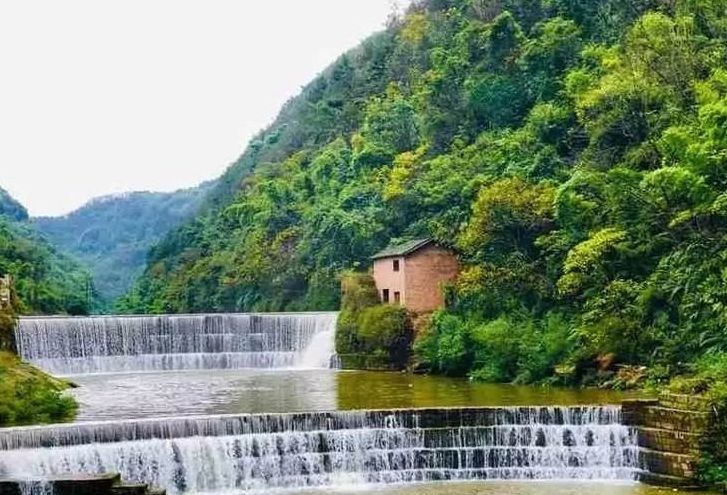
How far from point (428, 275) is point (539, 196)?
14.8ft

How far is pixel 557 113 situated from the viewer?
30859 mm

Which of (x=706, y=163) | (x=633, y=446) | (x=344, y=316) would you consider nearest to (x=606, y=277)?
(x=706, y=163)

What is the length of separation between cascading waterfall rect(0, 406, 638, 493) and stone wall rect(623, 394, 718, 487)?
30 cm

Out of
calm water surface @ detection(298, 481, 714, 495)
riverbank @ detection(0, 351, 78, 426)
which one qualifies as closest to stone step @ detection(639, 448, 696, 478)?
calm water surface @ detection(298, 481, 714, 495)

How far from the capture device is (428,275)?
2889 centimetres

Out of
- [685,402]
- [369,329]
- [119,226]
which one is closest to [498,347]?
[369,329]

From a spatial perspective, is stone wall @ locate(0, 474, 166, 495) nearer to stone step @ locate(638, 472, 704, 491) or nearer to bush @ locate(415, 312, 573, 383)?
stone step @ locate(638, 472, 704, 491)

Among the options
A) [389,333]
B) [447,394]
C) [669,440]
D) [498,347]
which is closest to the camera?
[669,440]

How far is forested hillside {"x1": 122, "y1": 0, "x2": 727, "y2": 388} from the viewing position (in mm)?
21859

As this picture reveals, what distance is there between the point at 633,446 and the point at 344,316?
48.7 ft

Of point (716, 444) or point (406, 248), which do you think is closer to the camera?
point (716, 444)

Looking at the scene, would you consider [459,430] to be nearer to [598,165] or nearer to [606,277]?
[606,277]

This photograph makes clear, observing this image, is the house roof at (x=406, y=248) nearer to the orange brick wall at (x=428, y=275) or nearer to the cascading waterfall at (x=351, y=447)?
the orange brick wall at (x=428, y=275)

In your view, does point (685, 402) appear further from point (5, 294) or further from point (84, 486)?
point (5, 294)
